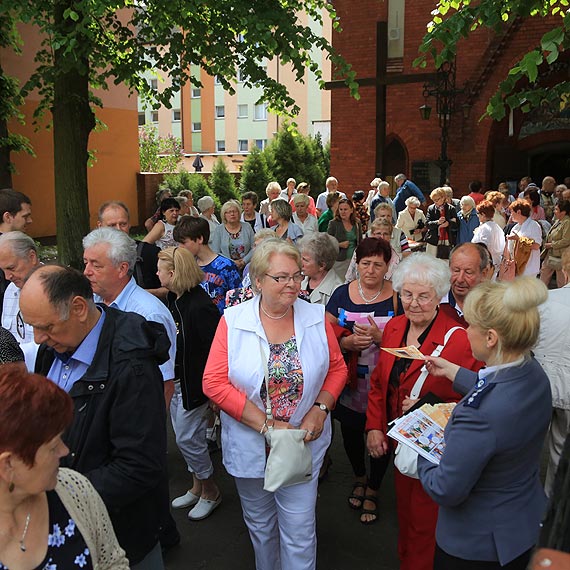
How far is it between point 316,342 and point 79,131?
310 inches

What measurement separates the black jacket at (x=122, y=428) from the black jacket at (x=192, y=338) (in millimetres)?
1850

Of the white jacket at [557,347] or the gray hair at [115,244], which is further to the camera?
the white jacket at [557,347]

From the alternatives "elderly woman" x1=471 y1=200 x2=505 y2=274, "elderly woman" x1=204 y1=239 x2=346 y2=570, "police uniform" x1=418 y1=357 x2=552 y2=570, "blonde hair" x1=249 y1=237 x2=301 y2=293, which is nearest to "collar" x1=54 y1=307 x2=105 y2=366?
"elderly woman" x1=204 y1=239 x2=346 y2=570

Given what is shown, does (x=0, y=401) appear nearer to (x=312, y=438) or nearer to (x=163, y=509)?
(x=163, y=509)

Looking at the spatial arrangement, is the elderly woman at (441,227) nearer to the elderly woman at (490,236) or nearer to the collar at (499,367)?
the elderly woman at (490,236)

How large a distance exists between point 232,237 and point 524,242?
3.86 metres

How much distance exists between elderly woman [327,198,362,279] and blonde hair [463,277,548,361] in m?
5.97

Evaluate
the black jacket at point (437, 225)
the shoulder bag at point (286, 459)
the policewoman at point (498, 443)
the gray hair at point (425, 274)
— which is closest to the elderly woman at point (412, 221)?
the black jacket at point (437, 225)

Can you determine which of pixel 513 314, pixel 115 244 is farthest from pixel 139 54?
pixel 513 314

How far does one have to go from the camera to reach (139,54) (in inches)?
414

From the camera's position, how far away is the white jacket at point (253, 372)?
3230mm

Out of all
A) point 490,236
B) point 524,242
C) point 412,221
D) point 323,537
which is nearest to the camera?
point 323,537

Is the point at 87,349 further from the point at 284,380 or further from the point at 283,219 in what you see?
the point at 283,219

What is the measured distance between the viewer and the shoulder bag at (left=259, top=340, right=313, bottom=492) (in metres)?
3.04
